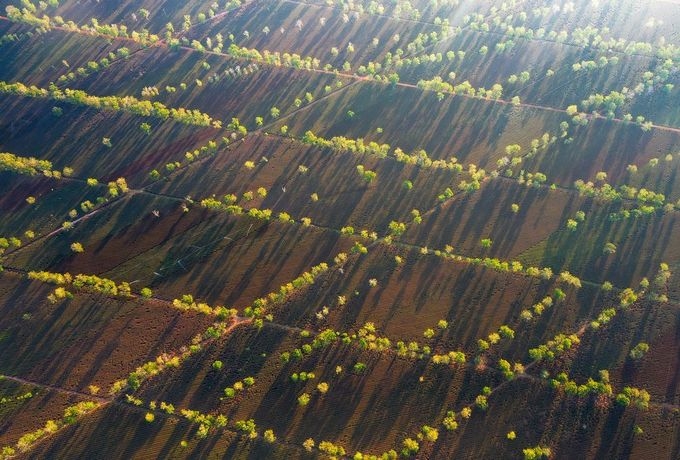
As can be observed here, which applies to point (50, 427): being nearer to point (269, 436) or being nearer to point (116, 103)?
point (269, 436)

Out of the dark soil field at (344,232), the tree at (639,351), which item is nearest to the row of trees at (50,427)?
the dark soil field at (344,232)

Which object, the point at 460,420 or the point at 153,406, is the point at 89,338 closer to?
the point at 153,406

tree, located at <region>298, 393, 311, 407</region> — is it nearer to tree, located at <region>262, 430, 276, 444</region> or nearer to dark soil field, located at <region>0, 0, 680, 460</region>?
dark soil field, located at <region>0, 0, 680, 460</region>

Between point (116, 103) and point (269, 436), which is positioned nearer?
point (269, 436)

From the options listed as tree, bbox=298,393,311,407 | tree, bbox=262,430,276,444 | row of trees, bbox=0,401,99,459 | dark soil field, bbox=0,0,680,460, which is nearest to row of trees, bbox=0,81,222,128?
dark soil field, bbox=0,0,680,460

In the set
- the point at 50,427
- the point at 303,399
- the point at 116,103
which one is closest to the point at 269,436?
the point at 303,399

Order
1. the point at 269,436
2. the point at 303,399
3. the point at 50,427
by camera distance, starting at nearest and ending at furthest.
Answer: the point at 269,436, the point at 50,427, the point at 303,399

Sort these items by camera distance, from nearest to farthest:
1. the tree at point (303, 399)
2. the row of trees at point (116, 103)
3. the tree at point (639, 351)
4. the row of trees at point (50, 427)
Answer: the row of trees at point (50, 427), the tree at point (303, 399), the tree at point (639, 351), the row of trees at point (116, 103)

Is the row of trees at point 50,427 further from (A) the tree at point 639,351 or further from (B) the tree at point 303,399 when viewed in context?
(A) the tree at point 639,351
